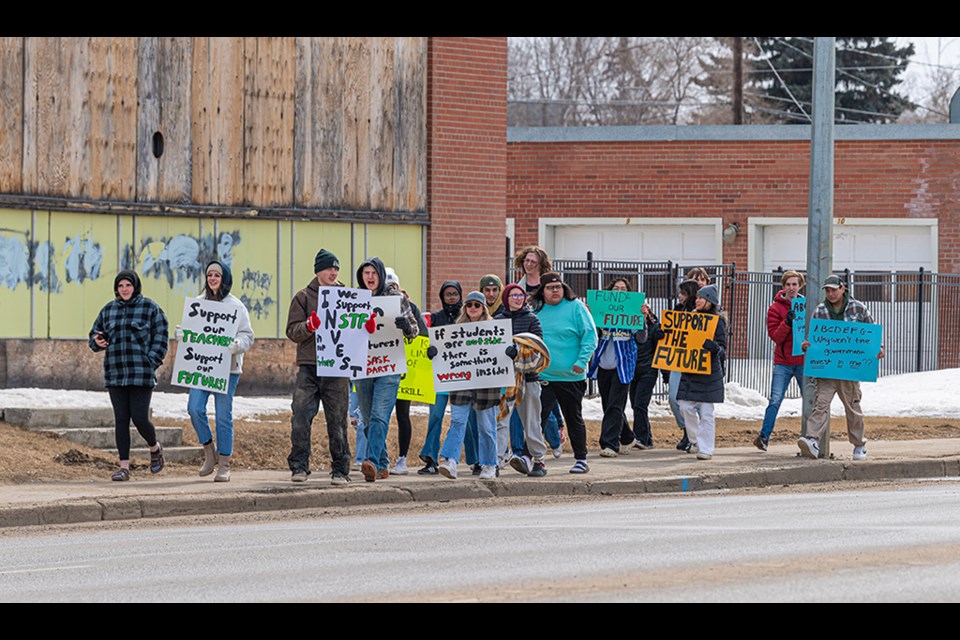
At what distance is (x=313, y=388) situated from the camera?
576 inches

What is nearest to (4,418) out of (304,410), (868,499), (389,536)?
(304,410)

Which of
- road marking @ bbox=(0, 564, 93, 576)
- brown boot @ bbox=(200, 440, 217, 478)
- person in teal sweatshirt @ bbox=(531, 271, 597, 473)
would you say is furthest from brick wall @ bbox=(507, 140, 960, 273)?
road marking @ bbox=(0, 564, 93, 576)

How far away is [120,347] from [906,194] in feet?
72.4

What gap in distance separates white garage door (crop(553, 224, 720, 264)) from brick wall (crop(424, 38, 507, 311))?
1183 centimetres

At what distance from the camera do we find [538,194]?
3484cm

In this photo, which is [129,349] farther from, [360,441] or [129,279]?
[360,441]

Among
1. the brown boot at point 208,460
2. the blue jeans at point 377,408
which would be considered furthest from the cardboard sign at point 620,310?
the brown boot at point 208,460

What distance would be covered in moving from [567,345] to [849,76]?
55686 mm

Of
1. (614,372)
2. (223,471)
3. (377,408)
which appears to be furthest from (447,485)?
(614,372)

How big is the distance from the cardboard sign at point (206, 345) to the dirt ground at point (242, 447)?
1335mm

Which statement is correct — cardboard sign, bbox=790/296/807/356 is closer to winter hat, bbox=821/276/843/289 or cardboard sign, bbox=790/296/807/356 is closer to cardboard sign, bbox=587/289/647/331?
winter hat, bbox=821/276/843/289

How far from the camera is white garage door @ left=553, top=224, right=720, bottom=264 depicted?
34.5 m

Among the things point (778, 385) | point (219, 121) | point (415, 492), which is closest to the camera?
point (415, 492)

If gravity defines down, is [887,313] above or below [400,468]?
above
